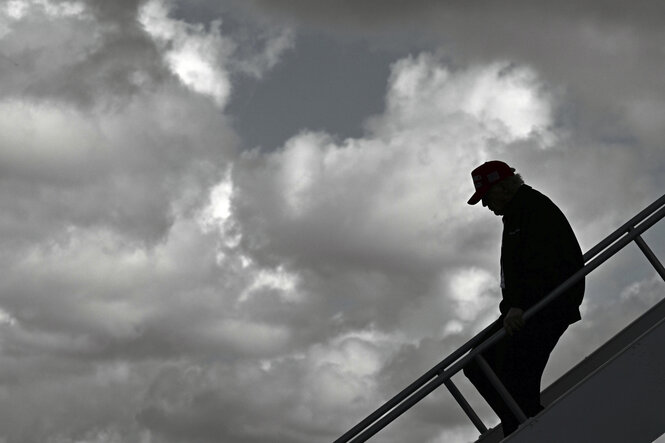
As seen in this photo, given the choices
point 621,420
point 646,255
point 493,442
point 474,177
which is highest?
point 474,177

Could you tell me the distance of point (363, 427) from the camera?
21.8 feet

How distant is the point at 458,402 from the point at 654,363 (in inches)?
82.0

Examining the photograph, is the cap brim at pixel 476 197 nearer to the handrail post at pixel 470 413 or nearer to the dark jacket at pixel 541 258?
the dark jacket at pixel 541 258

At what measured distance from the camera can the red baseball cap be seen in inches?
239

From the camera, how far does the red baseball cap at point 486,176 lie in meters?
6.08

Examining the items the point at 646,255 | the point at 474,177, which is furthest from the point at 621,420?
the point at 474,177

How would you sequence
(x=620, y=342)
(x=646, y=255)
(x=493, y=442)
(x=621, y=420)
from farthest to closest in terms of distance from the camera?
1. (x=620, y=342)
2. (x=493, y=442)
3. (x=646, y=255)
4. (x=621, y=420)

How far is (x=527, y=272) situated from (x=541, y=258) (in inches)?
6.0

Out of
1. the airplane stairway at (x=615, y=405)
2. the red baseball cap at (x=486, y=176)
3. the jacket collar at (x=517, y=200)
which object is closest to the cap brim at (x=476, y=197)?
the red baseball cap at (x=486, y=176)

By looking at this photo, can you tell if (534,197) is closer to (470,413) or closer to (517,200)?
(517,200)

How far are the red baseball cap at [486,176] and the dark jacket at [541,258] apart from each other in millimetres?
234

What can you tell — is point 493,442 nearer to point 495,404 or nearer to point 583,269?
point 495,404

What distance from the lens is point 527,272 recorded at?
5969 mm

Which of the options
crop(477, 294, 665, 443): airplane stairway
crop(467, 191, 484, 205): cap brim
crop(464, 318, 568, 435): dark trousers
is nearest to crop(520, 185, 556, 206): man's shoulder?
crop(467, 191, 484, 205): cap brim
